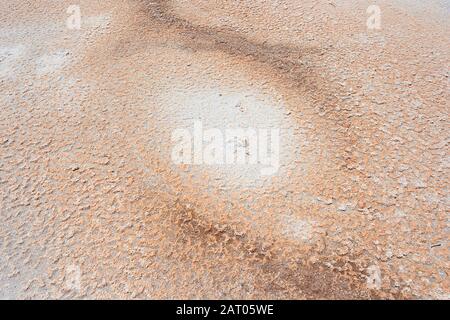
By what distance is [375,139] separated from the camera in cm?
190

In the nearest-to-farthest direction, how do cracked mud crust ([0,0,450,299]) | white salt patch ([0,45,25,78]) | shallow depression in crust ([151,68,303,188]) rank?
cracked mud crust ([0,0,450,299]) → shallow depression in crust ([151,68,303,188]) → white salt patch ([0,45,25,78])

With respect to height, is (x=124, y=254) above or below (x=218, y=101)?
below

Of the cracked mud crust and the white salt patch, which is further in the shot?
the white salt patch

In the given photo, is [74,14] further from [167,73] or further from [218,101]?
[218,101]

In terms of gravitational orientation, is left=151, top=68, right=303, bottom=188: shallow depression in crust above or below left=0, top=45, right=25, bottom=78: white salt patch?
below

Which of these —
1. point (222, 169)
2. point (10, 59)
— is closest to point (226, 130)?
point (222, 169)

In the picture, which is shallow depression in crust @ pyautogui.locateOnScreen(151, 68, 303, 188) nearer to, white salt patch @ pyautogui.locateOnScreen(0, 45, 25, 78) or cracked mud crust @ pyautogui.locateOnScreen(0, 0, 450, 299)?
cracked mud crust @ pyautogui.locateOnScreen(0, 0, 450, 299)

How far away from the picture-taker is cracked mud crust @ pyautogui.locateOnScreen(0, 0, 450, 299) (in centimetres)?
145

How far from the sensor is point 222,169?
177 centimetres

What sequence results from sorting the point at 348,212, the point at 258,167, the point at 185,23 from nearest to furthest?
the point at 348,212 → the point at 258,167 → the point at 185,23

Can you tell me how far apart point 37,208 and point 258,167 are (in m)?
1.08

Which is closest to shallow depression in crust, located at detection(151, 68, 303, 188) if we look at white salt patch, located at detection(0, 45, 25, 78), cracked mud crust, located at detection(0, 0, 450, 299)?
cracked mud crust, located at detection(0, 0, 450, 299)

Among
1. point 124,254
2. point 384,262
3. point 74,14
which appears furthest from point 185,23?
point 384,262

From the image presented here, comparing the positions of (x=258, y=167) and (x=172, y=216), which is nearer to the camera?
(x=172, y=216)
